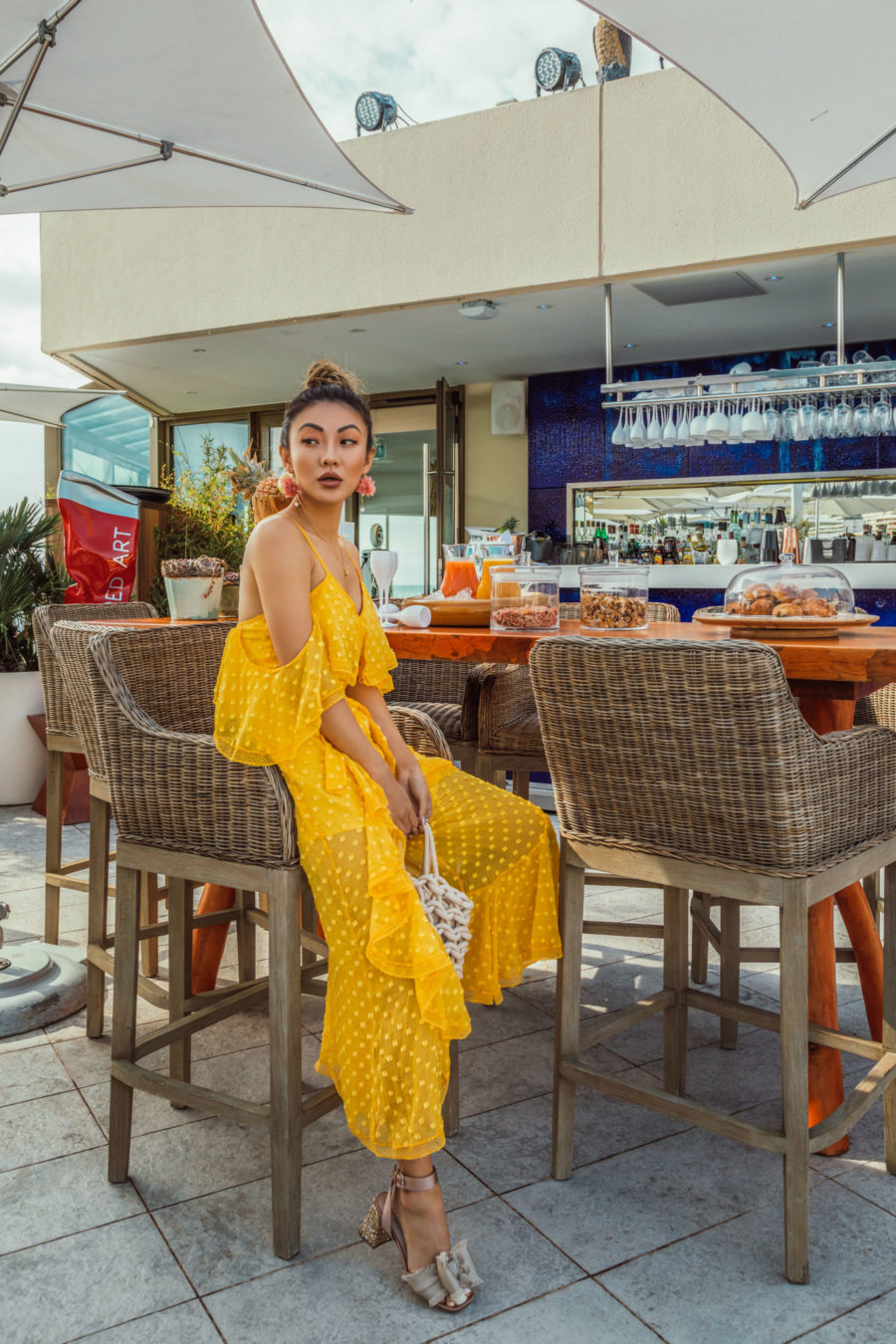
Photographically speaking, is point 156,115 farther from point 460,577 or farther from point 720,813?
point 720,813

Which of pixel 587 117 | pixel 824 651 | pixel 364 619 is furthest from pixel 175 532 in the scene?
pixel 824 651

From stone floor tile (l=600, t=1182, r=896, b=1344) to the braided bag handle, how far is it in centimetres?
53

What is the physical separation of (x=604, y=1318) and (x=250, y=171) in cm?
403

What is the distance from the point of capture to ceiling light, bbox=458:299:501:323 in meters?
6.04

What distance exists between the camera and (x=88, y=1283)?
1.53 metres

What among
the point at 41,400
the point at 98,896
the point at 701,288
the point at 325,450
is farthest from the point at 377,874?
the point at 41,400

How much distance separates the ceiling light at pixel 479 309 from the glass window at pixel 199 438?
13.2 ft

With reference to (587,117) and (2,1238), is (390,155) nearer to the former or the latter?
(587,117)

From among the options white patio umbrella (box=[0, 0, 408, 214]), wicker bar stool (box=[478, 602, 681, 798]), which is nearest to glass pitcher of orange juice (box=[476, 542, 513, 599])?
wicker bar stool (box=[478, 602, 681, 798])

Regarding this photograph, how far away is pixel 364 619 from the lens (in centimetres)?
188

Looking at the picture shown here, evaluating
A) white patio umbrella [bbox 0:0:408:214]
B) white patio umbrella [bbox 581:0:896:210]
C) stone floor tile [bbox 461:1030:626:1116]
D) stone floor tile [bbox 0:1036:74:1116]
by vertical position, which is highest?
white patio umbrella [bbox 0:0:408:214]

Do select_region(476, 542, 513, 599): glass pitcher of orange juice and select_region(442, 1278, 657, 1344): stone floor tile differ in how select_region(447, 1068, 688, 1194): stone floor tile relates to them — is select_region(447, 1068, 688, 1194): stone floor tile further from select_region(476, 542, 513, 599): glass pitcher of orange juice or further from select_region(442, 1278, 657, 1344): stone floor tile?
select_region(476, 542, 513, 599): glass pitcher of orange juice

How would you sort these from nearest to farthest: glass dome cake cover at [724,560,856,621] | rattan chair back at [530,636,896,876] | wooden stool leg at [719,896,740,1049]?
rattan chair back at [530,636,896,876], glass dome cake cover at [724,560,856,621], wooden stool leg at [719,896,740,1049]

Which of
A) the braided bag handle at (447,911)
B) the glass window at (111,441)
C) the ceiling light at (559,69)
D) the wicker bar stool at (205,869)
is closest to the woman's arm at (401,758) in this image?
the braided bag handle at (447,911)
